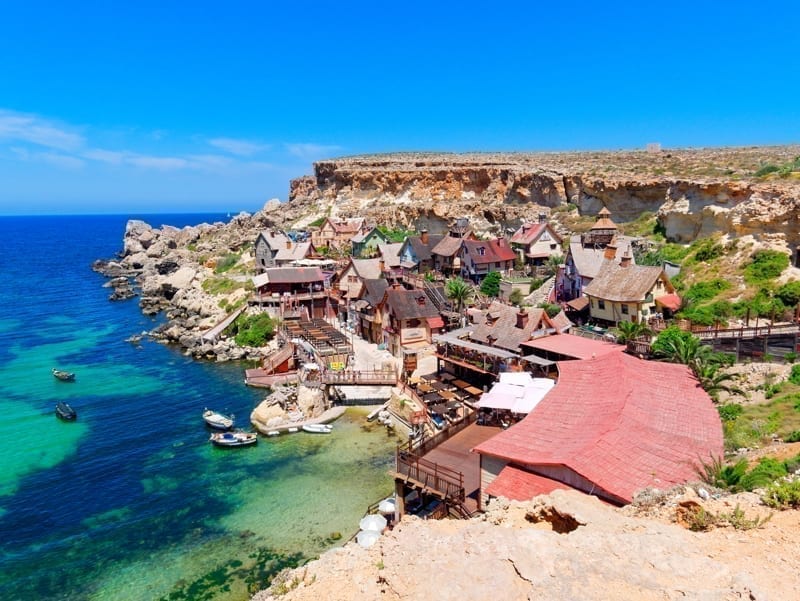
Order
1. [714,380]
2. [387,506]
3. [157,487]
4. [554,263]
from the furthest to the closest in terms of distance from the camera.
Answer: [554,263] → [157,487] → [714,380] → [387,506]

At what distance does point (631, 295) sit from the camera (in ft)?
130

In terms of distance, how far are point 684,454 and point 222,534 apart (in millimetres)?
20975

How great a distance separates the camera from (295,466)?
32531mm

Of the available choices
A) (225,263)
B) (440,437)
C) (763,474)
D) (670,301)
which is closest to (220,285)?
(225,263)

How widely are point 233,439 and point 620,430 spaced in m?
24.8

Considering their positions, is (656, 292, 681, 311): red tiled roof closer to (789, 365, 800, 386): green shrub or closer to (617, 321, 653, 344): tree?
(617, 321, 653, 344): tree

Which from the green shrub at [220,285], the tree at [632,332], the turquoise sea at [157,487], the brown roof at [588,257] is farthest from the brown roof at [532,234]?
the green shrub at [220,285]

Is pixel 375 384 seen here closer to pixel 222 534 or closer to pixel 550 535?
pixel 222 534

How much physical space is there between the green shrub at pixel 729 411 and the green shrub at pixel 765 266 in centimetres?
1897

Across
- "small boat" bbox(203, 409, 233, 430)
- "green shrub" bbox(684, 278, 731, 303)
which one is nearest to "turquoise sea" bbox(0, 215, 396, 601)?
"small boat" bbox(203, 409, 233, 430)

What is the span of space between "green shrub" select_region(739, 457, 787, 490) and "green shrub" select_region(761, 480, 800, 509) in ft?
6.16

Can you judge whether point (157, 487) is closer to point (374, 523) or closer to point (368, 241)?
point (374, 523)

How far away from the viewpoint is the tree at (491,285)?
58.1 meters

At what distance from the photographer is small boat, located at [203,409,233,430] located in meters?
37.4
